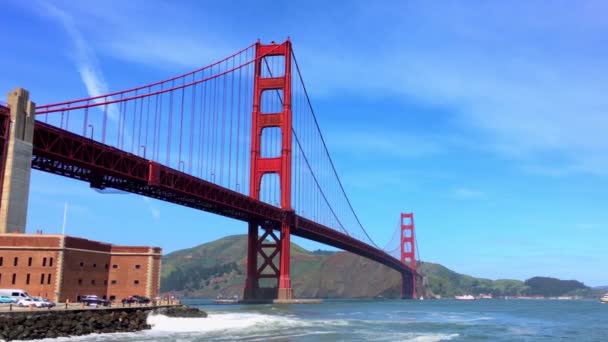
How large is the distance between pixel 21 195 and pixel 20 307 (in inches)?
290

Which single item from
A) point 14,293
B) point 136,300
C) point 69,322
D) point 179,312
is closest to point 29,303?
point 69,322

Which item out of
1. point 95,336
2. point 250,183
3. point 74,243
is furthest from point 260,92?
point 95,336

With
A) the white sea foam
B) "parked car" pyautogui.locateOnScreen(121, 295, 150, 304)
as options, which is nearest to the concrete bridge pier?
"parked car" pyautogui.locateOnScreen(121, 295, 150, 304)

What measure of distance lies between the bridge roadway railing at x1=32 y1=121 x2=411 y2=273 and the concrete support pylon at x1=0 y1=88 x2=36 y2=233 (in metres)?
3.19

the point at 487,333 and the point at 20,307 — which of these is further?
→ the point at 487,333

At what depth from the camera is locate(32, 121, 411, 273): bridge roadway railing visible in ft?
148

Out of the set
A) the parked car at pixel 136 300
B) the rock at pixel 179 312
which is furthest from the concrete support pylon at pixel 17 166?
the rock at pixel 179 312

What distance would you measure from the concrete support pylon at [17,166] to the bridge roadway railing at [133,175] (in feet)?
10.5

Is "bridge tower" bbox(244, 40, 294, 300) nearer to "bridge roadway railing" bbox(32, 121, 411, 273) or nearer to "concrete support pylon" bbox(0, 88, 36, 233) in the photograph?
"bridge roadway railing" bbox(32, 121, 411, 273)

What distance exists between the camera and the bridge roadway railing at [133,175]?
148 feet

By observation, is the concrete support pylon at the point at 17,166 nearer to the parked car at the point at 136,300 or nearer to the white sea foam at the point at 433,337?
the parked car at the point at 136,300

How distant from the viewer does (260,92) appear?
86562mm

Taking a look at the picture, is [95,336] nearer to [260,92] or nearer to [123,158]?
[123,158]

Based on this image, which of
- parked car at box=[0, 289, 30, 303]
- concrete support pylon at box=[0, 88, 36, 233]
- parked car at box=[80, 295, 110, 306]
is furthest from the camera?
parked car at box=[80, 295, 110, 306]
